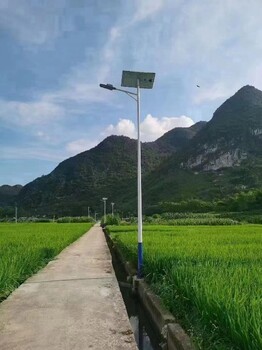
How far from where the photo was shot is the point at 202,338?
4180 millimetres

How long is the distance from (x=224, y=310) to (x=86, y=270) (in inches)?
294

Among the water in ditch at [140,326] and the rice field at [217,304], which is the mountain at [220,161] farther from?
the rice field at [217,304]

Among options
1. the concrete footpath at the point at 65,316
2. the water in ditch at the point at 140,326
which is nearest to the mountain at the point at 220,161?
the water in ditch at the point at 140,326

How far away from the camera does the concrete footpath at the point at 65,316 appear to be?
487cm

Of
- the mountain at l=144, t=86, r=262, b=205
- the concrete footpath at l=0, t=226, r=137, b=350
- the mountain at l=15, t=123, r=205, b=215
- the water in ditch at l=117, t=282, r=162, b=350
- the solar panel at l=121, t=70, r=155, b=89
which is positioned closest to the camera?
the concrete footpath at l=0, t=226, r=137, b=350

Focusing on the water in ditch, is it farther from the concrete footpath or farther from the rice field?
the rice field

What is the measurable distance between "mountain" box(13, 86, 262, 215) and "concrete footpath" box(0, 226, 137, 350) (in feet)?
319

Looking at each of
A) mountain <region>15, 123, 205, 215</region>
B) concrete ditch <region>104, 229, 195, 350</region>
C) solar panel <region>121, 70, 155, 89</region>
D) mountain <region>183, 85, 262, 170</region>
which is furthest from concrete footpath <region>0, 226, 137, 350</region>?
mountain <region>183, 85, 262, 170</region>

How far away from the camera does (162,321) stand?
18.5ft

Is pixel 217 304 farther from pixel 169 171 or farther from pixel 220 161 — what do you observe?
pixel 169 171

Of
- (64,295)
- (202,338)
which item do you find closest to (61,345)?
(202,338)

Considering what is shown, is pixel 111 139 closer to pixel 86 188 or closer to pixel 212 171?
pixel 86 188

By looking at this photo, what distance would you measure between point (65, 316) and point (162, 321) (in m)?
1.41

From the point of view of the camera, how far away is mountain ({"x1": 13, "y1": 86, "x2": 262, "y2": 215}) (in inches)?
4685
